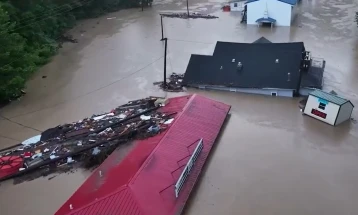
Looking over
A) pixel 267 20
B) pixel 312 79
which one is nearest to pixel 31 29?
pixel 267 20

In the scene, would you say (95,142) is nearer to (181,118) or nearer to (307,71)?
(181,118)

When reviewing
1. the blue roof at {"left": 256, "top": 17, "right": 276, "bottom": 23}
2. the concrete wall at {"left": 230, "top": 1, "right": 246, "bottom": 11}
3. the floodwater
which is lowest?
the floodwater

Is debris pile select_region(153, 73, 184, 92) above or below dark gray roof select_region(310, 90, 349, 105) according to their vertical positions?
below

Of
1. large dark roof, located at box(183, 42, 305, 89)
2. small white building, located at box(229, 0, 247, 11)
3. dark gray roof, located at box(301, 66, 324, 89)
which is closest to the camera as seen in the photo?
dark gray roof, located at box(301, 66, 324, 89)

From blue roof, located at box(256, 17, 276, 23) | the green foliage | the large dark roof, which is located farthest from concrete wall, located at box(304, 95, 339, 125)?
blue roof, located at box(256, 17, 276, 23)

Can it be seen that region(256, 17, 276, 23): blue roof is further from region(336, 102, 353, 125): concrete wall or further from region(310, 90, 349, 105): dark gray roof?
region(336, 102, 353, 125): concrete wall

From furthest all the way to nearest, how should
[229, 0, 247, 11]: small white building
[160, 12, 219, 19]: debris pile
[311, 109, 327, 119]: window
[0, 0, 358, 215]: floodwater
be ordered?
[229, 0, 247, 11]: small white building < [160, 12, 219, 19]: debris pile < [311, 109, 327, 119]: window < [0, 0, 358, 215]: floodwater

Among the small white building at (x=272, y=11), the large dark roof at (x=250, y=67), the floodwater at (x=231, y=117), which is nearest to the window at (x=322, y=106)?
the floodwater at (x=231, y=117)

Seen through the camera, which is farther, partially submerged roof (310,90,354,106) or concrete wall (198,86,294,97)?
concrete wall (198,86,294,97)
